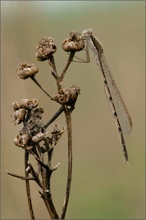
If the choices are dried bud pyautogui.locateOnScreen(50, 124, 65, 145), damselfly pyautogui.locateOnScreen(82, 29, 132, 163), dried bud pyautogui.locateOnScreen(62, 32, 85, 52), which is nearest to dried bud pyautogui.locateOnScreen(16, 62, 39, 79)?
dried bud pyautogui.locateOnScreen(62, 32, 85, 52)

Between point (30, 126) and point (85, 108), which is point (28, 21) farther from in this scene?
point (85, 108)

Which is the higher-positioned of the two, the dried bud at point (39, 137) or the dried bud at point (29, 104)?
the dried bud at point (29, 104)

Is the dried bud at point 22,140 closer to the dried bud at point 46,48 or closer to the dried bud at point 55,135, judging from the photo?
the dried bud at point 55,135

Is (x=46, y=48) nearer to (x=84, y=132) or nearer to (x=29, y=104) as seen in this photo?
(x=29, y=104)

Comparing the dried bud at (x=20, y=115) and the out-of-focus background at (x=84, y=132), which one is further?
the out-of-focus background at (x=84, y=132)

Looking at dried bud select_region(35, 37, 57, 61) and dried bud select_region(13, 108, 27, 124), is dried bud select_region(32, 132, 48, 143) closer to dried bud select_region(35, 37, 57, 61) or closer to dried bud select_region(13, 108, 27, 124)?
dried bud select_region(13, 108, 27, 124)

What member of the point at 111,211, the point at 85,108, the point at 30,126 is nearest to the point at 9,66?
the point at 30,126

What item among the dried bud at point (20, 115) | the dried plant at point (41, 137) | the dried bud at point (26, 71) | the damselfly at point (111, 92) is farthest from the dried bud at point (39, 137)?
the damselfly at point (111, 92)
